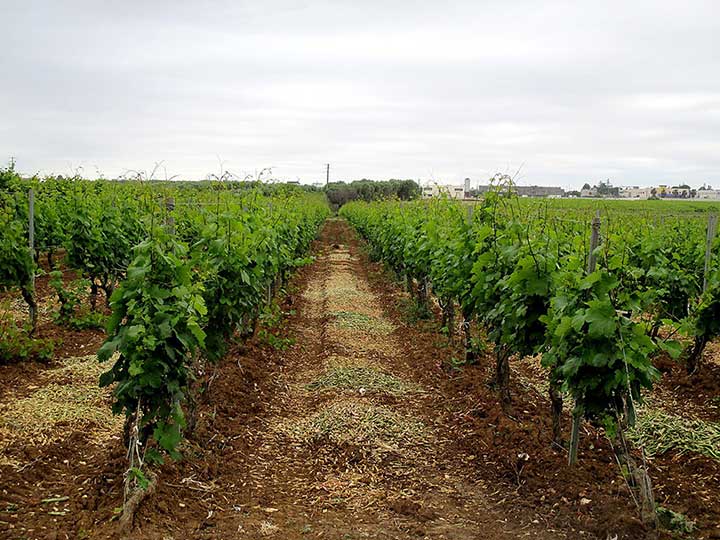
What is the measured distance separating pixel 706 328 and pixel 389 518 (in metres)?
5.44

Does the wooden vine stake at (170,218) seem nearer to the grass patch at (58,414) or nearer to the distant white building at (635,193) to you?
the grass patch at (58,414)

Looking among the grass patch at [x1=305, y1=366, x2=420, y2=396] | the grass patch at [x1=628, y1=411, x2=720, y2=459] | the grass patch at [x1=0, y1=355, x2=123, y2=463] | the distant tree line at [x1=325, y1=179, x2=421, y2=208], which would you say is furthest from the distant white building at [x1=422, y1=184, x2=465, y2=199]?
the distant tree line at [x1=325, y1=179, x2=421, y2=208]

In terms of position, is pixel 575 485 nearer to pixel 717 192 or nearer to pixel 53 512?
pixel 53 512

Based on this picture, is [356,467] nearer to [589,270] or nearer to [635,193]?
[589,270]

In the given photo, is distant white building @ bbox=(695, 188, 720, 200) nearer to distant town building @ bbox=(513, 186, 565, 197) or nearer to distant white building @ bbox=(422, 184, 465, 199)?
distant town building @ bbox=(513, 186, 565, 197)

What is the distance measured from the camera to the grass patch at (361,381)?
8.12 m

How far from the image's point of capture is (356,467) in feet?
19.5

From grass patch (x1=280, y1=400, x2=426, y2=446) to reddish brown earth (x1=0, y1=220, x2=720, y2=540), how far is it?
47 mm

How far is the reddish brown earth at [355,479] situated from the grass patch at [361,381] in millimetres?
175

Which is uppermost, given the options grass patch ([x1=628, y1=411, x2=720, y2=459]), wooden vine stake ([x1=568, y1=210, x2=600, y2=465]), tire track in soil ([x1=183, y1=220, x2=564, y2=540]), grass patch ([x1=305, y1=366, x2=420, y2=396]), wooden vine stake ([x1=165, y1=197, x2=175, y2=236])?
wooden vine stake ([x1=165, y1=197, x2=175, y2=236])

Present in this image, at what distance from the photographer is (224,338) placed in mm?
6914

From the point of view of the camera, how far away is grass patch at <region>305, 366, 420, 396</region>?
26.6ft

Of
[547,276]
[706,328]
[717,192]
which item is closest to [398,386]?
[547,276]

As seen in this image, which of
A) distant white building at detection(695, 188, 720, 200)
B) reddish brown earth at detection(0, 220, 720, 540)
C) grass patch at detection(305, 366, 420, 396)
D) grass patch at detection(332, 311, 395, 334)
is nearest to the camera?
reddish brown earth at detection(0, 220, 720, 540)
